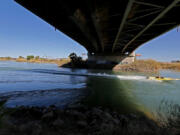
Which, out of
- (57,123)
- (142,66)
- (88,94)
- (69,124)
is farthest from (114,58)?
(57,123)

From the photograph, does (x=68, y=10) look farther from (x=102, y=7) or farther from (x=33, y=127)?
(x=33, y=127)

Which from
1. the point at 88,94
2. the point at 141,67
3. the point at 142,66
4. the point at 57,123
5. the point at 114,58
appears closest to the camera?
the point at 57,123

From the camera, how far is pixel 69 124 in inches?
105

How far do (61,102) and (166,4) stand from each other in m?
7.63

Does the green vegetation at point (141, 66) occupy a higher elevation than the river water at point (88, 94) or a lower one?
higher

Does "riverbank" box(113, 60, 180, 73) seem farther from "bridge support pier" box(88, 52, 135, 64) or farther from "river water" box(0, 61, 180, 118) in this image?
"river water" box(0, 61, 180, 118)

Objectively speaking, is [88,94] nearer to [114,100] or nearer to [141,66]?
[114,100]

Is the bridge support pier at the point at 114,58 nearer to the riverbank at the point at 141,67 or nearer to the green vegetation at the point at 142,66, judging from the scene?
the riverbank at the point at 141,67

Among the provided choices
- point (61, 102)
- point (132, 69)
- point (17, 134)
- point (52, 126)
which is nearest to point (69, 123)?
point (52, 126)

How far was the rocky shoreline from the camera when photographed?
7.32ft

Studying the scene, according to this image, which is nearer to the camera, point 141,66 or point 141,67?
point 141,67

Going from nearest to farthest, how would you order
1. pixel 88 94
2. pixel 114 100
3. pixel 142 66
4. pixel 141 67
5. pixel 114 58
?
1. pixel 114 100
2. pixel 88 94
3. pixel 141 67
4. pixel 142 66
5. pixel 114 58

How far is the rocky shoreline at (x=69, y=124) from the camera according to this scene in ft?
7.32

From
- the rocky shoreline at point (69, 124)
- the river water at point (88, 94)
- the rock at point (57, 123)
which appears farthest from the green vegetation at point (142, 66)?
the rock at point (57, 123)
